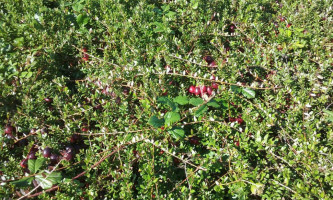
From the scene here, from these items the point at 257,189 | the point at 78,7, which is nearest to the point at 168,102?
the point at 257,189

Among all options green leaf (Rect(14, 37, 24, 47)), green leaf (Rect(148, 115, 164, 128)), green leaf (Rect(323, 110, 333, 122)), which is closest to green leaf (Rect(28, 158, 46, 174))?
green leaf (Rect(148, 115, 164, 128))

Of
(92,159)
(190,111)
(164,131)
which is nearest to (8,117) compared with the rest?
(92,159)

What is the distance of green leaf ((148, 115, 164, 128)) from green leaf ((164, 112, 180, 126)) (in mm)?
35

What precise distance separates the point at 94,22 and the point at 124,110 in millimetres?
1260

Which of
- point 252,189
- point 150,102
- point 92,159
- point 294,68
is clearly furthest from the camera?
point 294,68

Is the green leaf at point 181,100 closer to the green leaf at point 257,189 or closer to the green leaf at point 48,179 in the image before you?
the green leaf at point 257,189

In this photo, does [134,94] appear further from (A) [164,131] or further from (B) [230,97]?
(B) [230,97]

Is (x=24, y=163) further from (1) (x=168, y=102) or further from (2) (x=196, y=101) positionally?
(2) (x=196, y=101)

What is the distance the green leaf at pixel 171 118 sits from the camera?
176 cm

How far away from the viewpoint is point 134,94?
2082 millimetres

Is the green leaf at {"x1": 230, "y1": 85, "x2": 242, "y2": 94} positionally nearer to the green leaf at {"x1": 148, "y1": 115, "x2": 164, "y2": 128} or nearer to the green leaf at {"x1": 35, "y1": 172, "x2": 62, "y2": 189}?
the green leaf at {"x1": 148, "y1": 115, "x2": 164, "y2": 128}

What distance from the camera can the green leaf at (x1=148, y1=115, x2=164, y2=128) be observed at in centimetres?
174

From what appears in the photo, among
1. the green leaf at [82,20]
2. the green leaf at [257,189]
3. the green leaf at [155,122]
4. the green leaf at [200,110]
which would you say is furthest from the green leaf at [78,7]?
the green leaf at [257,189]

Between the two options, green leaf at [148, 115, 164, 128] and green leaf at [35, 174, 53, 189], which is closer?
green leaf at [35, 174, 53, 189]
